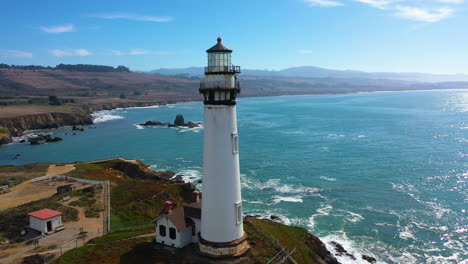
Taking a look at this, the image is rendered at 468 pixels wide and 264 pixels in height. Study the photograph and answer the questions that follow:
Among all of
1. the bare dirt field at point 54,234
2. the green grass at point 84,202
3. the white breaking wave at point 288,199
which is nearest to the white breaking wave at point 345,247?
the white breaking wave at point 288,199

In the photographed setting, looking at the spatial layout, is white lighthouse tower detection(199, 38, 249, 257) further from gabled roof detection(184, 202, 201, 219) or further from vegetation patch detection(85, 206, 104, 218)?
vegetation patch detection(85, 206, 104, 218)

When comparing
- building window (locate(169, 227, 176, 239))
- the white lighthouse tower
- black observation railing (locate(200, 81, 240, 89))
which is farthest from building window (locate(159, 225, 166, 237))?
black observation railing (locate(200, 81, 240, 89))

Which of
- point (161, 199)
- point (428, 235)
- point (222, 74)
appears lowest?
point (428, 235)

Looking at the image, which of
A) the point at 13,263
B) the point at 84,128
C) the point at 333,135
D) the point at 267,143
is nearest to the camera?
the point at 13,263

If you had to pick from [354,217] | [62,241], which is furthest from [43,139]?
[354,217]

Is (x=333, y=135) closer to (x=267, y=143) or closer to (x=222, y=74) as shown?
(x=267, y=143)

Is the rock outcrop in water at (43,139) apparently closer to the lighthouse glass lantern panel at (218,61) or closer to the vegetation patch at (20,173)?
the vegetation patch at (20,173)

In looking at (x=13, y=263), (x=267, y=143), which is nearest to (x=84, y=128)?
(x=267, y=143)
